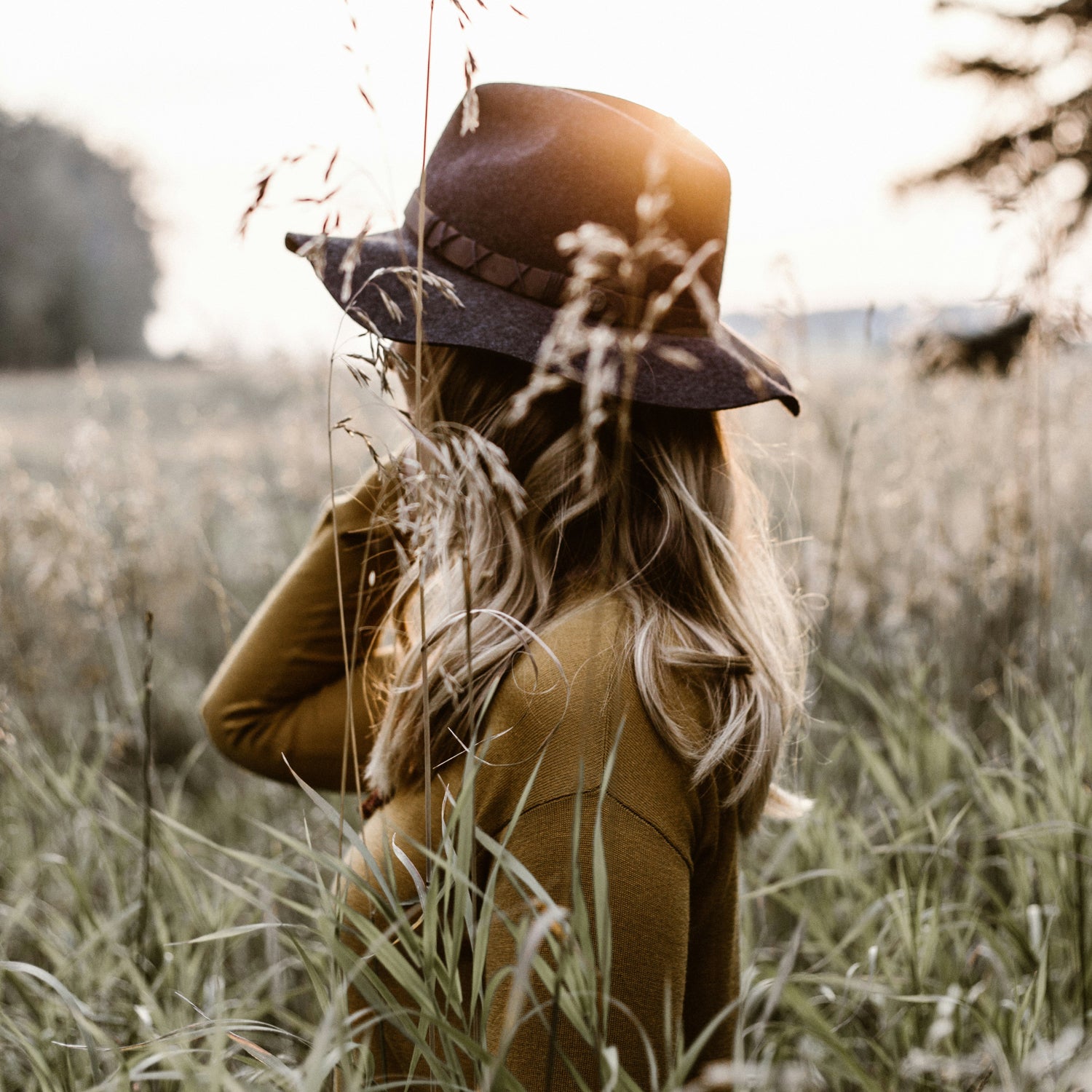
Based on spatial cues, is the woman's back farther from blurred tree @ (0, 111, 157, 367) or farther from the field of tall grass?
blurred tree @ (0, 111, 157, 367)

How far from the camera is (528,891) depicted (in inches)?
36.4

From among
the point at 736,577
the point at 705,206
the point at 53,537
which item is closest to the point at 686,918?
the point at 736,577

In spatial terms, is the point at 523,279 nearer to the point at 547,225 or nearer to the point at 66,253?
the point at 547,225

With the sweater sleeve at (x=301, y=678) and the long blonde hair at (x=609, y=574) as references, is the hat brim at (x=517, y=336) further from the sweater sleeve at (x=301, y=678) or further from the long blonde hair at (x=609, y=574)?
the sweater sleeve at (x=301, y=678)

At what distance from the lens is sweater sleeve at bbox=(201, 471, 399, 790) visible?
4.75 ft

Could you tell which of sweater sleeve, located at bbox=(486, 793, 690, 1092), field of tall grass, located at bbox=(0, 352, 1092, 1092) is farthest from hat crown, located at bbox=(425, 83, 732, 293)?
sweater sleeve, located at bbox=(486, 793, 690, 1092)

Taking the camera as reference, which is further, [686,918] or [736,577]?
[736,577]

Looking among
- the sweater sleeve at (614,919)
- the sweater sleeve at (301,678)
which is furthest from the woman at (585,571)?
the sweater sleeve at (301,678)

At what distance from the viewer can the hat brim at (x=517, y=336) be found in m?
1.04

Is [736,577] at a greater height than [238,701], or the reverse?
[736,577]

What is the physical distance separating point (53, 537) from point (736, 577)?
2055mm

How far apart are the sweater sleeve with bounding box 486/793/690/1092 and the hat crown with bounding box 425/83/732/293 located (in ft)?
2.12

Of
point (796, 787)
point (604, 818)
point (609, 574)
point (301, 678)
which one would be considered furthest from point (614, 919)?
point (796, 787)

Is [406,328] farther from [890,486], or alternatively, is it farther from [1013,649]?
[890,486]
